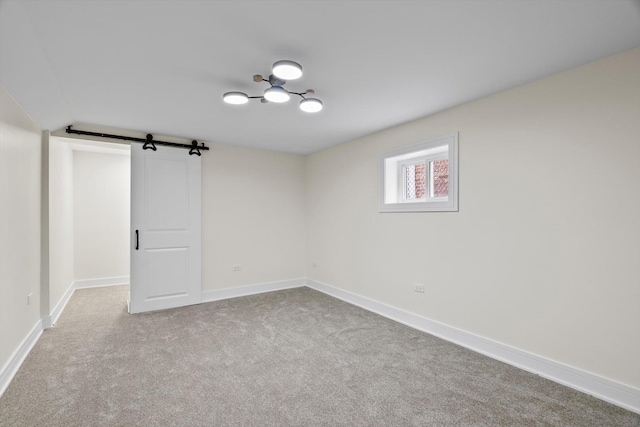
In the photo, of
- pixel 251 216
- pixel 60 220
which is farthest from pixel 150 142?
pixel 251 216

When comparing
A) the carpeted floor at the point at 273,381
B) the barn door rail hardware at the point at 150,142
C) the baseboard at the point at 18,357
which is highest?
the barn door rail hardware at the point at 150,142

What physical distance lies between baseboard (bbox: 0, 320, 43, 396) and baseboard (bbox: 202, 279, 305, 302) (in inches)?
71.8

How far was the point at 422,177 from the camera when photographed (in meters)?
3.76

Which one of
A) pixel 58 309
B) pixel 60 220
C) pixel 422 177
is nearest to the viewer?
pixel 422 177

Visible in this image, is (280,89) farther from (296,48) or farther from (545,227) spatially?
(545,227)

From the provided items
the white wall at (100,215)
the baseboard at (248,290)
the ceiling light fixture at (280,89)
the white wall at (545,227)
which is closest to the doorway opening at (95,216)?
the white wall at (100,215)

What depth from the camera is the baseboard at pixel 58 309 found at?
3.37 m

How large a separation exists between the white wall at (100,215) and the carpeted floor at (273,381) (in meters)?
2.12

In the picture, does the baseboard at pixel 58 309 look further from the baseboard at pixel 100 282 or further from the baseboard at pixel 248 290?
the baseboard at pixel 248 290

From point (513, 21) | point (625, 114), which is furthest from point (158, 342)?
point (625, 114)

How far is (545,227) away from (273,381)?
247cm

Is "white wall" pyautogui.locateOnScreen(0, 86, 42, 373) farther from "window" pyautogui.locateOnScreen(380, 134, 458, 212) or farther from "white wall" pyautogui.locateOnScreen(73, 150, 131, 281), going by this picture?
"window" pyautogui.locateOnScreen(380, 134, 458, 212)

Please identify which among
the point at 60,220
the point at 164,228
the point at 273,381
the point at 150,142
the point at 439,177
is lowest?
the point at 273,381

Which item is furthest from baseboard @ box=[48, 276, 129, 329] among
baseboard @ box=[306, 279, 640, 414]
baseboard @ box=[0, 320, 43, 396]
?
baseboard @ box=[306, 279, 640, 414]
